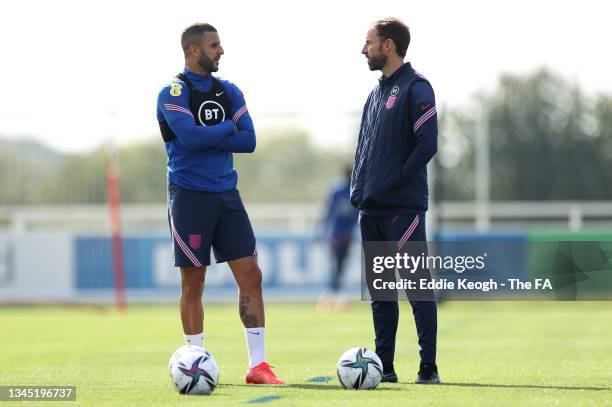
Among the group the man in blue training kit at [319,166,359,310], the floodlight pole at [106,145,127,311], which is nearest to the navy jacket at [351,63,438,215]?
the man in blue training kit at [319,166,359,310]

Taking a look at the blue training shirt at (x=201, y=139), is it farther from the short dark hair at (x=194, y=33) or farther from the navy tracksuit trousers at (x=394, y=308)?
the navy tracksuit trousers at (x=394, y=308)

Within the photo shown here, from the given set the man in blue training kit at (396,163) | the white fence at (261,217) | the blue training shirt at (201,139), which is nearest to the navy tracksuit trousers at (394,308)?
the man in blue training kit at (396,163)

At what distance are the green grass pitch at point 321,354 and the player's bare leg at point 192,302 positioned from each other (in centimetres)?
39

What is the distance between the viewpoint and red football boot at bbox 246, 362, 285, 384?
28.2 feet

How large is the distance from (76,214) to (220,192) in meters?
14.2

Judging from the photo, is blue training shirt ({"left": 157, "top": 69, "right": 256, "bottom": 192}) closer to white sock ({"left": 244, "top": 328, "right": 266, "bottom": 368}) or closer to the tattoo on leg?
the tattoo on leg

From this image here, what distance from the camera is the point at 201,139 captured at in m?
8.47

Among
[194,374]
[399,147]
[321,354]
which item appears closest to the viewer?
[194,374]

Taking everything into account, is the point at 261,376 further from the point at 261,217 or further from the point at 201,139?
the point at 261,217

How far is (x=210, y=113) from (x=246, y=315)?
139 centimetres

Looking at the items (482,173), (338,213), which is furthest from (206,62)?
(482,173)

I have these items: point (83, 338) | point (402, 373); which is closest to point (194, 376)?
point (402, 373)

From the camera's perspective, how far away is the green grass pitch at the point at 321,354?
777 centimetres

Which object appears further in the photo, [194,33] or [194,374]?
[194,33]
